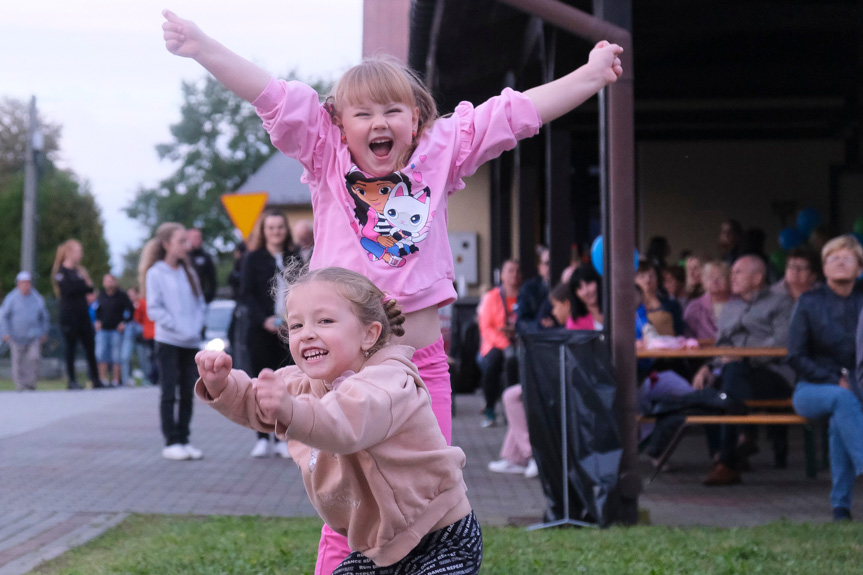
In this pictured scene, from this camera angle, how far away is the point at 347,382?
102 inches

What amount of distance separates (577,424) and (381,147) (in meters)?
3.25

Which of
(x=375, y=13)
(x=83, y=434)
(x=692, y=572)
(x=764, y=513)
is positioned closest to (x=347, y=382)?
(x=692, y=572)

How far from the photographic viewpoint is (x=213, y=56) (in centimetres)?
315

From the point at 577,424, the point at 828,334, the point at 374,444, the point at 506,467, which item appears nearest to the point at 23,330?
the point at 506,467

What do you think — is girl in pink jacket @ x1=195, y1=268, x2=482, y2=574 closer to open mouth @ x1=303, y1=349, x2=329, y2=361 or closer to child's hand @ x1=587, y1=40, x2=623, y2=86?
open mouth @ x1=303, y1=349, x2=329, y2=361

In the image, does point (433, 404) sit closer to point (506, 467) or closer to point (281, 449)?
point (506, 467)

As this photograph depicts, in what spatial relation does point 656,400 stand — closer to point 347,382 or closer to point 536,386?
point 536,386

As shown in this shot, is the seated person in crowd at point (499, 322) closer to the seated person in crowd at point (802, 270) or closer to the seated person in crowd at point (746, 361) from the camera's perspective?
the seated person in crowd at point (746, 361)

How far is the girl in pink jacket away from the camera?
8.60 feet

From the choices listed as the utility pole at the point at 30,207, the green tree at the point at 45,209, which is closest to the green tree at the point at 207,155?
the green tree at the point at 45,209

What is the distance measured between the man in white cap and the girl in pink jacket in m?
17.0

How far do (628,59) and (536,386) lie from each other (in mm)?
2040

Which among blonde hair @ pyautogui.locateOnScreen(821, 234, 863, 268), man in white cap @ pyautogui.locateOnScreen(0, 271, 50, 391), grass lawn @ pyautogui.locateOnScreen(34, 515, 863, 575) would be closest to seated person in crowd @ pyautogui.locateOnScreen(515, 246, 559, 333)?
blonde hair @ pyautogui.locateOnScreen(821, 234, 863, 268)

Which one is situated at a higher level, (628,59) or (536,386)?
(628,59)
